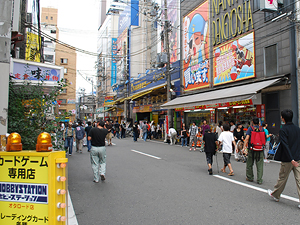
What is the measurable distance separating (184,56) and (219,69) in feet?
17.6

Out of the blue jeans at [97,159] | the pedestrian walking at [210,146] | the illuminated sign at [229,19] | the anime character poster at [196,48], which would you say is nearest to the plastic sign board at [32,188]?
the blue jeans at [97,159]

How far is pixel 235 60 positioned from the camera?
15.1 meters

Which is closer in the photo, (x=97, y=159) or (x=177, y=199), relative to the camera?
(x=177, y=199)

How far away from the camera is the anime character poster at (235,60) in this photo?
46.3 feet

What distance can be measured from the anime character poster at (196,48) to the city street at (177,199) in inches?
454

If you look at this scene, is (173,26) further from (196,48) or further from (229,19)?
(229,19)

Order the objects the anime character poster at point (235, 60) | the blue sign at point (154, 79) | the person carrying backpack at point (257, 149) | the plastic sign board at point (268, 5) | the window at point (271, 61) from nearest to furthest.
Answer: the person carrying backpack at point (257, 149)
the plastic sign board at point (268, 5)
the window at point (271, 61)
the anime character poster at point (235, 60)
the blue sign at point (154, 79)

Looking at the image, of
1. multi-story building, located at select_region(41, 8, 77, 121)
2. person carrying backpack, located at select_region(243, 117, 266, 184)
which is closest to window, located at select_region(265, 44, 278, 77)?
person carrying backpack, located at select_region(243, 117, 266, 184)

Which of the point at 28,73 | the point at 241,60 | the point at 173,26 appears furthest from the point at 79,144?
the point at 173,26

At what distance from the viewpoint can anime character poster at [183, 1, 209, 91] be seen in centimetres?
1831

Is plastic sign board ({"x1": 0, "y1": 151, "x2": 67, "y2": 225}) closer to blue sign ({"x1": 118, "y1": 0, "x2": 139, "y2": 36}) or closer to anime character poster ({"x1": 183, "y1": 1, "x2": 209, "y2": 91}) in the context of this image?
anime character poster ({"x1": 183, "y1": 1, "x2": 209, "y2": 91})

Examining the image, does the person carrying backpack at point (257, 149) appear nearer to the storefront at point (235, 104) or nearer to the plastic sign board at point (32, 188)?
the storefront at point (235, 104)

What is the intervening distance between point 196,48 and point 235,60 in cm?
501

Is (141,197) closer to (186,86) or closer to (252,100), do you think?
(252,100)
